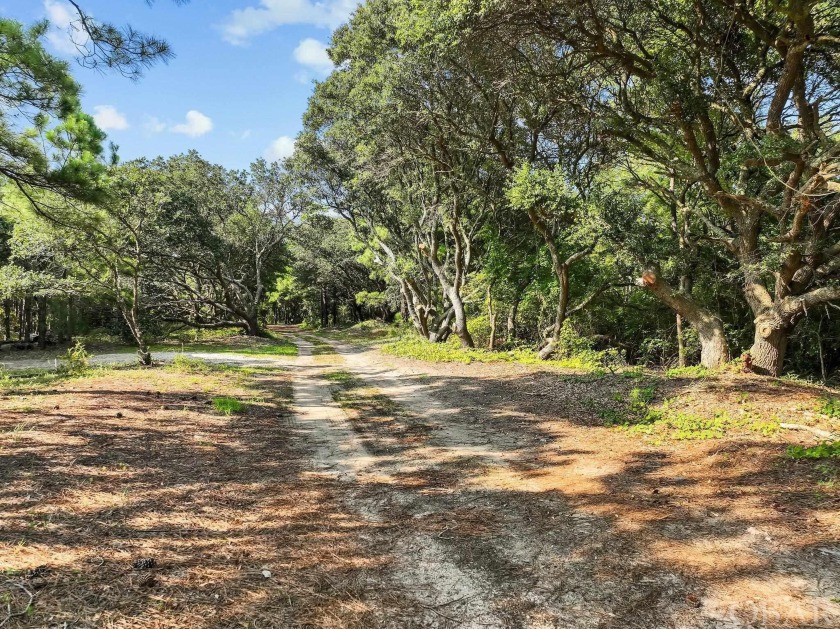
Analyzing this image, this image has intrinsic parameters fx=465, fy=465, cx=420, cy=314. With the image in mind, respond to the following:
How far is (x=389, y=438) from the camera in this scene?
6812 millimetres

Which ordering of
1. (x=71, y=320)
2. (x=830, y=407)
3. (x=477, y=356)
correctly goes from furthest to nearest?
(x=71, y=320), (x=477, y=356), (x=830, y=407)

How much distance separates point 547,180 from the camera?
448 inches

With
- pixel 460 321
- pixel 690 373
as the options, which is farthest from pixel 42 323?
pixel 690 373

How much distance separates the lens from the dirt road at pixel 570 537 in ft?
8.82

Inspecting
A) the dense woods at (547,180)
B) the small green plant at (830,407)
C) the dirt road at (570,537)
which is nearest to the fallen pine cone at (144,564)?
the dirt road at (570,537)

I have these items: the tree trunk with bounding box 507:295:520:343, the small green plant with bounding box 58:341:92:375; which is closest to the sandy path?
the small green plant with bounding box 58:341:92:375

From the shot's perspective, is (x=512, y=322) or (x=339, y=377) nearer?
(x=339, y=377)

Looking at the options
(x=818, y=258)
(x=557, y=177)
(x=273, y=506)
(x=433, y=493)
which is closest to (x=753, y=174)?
(x=818, y=258)

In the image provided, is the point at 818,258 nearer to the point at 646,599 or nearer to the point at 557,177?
the point at 557,177

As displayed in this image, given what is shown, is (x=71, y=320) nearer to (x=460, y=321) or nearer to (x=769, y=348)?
(x=460, y=321)

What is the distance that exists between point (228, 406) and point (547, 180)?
8751mm

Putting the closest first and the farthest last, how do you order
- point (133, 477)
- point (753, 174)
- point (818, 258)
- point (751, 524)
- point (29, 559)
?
1. point (29, 559)
2. point (751, 524)
3. point (133, 477)
4. point (818, 258)
5. point (753, 174)

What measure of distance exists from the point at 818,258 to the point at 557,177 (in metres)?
5.41

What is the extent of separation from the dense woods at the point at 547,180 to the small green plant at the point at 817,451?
3.83 meters
